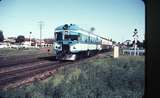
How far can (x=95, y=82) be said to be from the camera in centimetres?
359

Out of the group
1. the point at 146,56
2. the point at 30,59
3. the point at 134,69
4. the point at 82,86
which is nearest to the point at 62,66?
the point at 82,86

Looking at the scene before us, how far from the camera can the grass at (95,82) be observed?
3359 millimetres

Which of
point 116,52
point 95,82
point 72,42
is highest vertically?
point 72,42

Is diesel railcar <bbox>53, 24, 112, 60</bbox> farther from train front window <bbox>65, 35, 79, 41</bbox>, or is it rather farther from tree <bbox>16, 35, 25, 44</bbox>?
tree <bbox>16, 35, 25, 44</bbox>

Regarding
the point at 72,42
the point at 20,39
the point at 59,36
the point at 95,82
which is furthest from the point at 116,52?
the point at 20,39

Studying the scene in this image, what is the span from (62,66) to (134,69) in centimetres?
121

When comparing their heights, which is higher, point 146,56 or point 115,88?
point 146,56

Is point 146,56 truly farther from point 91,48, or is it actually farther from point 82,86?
point 91,48

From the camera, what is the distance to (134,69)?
3.51 m

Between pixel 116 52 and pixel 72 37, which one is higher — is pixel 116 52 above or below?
below

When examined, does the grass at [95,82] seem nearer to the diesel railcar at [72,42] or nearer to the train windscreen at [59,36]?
the diesel railcar at [72,42]

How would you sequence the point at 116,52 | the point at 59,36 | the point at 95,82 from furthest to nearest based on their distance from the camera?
the point at 59,36
the point at 116,52
the point at 95,82

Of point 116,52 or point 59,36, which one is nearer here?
point 116,52

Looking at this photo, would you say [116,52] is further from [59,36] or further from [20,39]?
[20,39]
